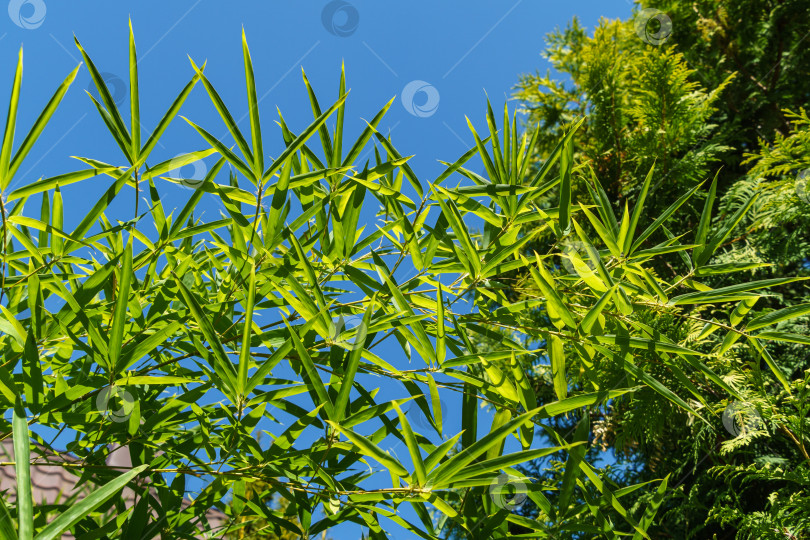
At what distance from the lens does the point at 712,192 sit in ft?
3.29

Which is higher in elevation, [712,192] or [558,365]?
[712,192]

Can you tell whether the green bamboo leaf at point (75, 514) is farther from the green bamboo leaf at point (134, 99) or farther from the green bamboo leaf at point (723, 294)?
the green bamboo leaf at point (723, 294)

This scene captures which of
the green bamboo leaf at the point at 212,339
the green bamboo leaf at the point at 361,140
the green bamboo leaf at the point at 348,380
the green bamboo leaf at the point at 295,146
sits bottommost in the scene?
the green bamboo leaf at the point at 348,380

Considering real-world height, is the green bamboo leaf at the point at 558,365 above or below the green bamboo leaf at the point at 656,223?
below

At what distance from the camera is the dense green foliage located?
1.66m

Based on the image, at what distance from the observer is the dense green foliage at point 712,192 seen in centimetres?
166

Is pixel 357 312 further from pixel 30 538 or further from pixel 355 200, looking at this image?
pixel 30 538

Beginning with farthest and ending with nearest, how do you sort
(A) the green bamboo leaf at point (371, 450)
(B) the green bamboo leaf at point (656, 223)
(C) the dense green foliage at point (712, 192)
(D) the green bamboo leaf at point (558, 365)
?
(C) the dense green foliage at point (712, 192) → (B) the green bamboo leaf at point (656, 223) → (D) the green bamboo leaf at point (558, 365) → (A) the green bamboo leaf at point (371, 450)

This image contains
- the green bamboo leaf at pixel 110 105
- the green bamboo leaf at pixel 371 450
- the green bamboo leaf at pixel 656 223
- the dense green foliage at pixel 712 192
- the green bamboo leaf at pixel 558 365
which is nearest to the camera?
the green bamboo leaf at pixel 371 450

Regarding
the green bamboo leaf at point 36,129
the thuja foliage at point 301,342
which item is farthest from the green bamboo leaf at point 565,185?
the green bamboo leaf at point 36,129

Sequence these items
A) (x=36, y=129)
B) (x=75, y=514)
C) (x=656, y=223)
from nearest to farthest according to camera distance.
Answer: (x=75, y=514) → (x=36, y=129) → (x=656, y=223)

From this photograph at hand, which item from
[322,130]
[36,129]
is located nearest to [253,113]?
[322,130]

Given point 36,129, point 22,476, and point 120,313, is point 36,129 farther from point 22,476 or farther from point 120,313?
point 22,476

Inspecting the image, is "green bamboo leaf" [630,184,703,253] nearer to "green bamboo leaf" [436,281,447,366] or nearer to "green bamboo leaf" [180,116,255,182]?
"green bamboo leaf" [436,281,447,366]
